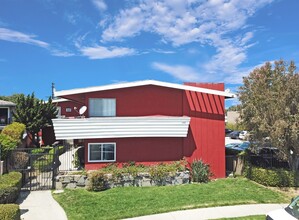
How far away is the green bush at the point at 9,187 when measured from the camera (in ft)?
36.1

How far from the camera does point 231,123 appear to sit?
59.2 metres

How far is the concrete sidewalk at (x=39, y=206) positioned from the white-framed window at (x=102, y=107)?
5232mm

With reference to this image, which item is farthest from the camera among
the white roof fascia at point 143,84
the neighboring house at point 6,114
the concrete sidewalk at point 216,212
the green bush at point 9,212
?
the neighboring house at point 6,114

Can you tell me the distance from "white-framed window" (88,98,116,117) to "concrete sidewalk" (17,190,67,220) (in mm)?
5232

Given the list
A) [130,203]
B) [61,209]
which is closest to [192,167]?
[130,203]

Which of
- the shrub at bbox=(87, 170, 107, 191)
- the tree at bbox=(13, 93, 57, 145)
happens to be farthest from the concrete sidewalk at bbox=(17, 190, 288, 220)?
the tree at bbox=(13, 93, 57, 145)

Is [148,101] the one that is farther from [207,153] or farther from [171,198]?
[171,198]

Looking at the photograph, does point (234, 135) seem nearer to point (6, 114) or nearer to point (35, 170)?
point (6, 114)

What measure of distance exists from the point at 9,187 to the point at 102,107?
→ 6925 mm

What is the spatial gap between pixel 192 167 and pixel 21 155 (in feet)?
34.7

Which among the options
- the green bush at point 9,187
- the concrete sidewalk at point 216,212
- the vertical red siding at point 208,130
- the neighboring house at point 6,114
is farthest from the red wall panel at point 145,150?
the neighboring house at point 6,114

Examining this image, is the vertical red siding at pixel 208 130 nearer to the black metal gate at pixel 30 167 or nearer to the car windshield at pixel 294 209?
the black metal gate at pixel 30 167

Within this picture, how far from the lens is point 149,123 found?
53.3 feet

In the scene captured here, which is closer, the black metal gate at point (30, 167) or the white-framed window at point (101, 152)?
the black metal gate at point (30, 167)
